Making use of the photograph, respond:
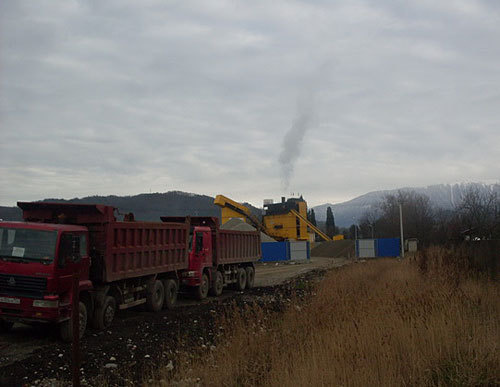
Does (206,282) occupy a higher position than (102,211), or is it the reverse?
(102,211)

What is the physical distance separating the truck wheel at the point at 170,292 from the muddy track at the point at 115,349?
1.85 meters

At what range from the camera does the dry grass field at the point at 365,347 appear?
549 cm

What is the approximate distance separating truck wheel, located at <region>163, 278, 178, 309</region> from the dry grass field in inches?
263

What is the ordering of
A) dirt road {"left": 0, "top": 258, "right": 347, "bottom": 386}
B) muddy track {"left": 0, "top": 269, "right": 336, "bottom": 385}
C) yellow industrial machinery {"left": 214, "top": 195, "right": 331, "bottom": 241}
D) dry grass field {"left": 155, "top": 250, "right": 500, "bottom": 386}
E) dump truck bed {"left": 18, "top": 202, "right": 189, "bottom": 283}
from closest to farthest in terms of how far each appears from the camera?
dry grass field {"left": 155, "top": 250, "right": 500, "bottom": 386} < muddy track {"left": 0, "top": 269, "right": 336, "bottom": 385} < dirt road {"left": 0, "top": 258, "right": 347, "bottom": 386} < dump truck bed {"left": 18, "top": 202, "right": 189, "bottom": 283} < yellow industrial machinery {"left": 214, "top": 195, "right": 331, "bottom": 241}

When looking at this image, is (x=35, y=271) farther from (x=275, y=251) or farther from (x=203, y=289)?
(x=275, y=251)

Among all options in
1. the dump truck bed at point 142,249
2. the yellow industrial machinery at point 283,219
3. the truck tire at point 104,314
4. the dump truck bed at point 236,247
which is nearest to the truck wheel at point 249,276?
the dump truck bed at point 236,247

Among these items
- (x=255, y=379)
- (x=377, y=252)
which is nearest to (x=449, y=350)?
(x=255, y=379)

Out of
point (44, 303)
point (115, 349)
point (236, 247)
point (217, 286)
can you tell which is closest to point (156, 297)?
point (217, 286)

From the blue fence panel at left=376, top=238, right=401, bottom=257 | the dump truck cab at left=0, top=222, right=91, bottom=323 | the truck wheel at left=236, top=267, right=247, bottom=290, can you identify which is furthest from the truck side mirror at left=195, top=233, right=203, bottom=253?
the blue fence panel at left=376, top=238, right=401, bottom=257

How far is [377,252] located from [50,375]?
4088cm

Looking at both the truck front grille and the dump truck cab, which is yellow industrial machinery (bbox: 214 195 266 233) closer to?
the dump truck cab

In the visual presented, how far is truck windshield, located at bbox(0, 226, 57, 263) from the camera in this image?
32.0 feet

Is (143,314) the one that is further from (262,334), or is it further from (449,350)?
(449,350)

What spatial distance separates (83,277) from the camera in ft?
35.0
